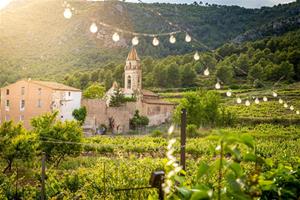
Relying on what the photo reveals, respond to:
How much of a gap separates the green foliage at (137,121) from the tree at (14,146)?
20148mm

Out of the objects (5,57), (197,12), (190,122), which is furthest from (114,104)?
(197,12)

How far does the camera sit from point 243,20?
81.4m

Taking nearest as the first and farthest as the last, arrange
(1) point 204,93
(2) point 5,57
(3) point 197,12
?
(1) point 204,93
(2) point 5,57
(3) point 197,12

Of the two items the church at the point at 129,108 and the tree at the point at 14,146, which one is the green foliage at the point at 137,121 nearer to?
the church at the point at 129,108

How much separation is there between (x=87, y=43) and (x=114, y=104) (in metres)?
39.5

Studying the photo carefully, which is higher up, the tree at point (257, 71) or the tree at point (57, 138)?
the tree at point (257, 71)

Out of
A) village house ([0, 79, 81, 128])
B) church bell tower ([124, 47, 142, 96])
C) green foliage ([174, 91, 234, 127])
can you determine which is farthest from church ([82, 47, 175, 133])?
green foliage ([174, 91, 234, 127])

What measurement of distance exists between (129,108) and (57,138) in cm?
1920

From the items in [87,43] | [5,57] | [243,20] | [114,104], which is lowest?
[114,104]

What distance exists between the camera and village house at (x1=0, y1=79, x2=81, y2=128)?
3197 cm

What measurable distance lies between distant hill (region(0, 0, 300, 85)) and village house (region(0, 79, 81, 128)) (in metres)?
20.8

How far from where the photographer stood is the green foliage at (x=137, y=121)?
36.9m

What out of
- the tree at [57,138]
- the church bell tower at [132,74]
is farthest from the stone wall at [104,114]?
the tree at [57,138]

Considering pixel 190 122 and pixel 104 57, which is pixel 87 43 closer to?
pixel 104 57
